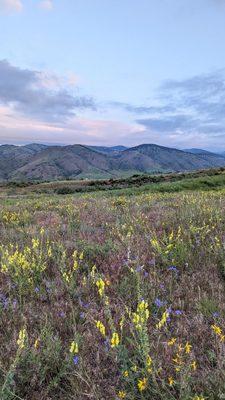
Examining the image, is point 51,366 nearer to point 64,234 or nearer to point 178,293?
point 178,293

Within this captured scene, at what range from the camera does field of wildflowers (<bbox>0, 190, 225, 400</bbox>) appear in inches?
112

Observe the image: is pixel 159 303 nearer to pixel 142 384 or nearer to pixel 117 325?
pixel 117 325

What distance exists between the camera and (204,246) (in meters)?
5.93

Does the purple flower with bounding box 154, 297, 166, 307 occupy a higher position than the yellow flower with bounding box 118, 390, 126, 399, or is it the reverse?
the purple flower with bounding box 154, 297, 166, 307

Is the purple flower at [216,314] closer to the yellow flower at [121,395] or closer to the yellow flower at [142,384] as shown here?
the yellow flower at [142,384]

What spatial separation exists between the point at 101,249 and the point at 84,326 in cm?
241

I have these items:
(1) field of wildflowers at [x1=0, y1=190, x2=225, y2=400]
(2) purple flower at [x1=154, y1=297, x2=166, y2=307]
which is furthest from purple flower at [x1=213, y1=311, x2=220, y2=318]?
(2) purple flower at [x1=154, y1=297, x2=166, y2=307]

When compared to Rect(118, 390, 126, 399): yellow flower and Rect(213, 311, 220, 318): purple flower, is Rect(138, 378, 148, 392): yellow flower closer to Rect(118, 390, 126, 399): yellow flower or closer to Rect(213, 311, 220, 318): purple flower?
Rect(118, 390, 126, 399): yellow flower

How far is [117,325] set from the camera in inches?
150

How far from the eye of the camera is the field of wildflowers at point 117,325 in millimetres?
2857

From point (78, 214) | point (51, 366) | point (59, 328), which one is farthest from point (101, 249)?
point (78, 214)

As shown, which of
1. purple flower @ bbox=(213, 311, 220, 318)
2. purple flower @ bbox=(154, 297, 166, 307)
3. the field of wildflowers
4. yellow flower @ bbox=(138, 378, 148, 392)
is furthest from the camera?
purple flower @ bbox=(154, 297, 166, 307)

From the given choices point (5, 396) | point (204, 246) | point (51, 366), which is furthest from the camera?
point (204, 246)

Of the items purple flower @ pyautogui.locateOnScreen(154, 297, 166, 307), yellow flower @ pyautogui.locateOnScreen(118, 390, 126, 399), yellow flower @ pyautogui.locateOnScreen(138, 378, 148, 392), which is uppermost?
purple flower @ pyautogui.locateOnScreen(154, 297, 166, 307)
